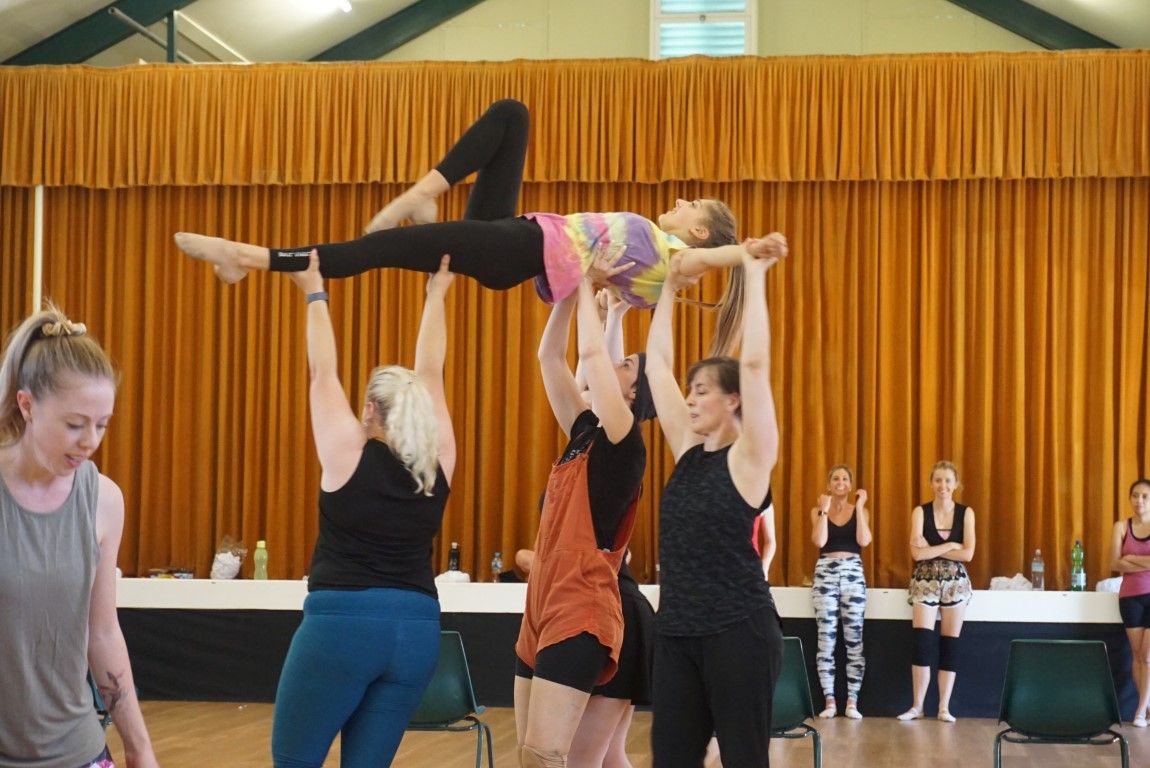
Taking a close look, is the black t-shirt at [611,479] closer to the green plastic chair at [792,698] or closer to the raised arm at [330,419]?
the raised arm at [330,419]

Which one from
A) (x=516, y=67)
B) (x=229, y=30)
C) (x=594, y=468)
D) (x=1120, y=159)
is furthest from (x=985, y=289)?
(x=594, y=468)

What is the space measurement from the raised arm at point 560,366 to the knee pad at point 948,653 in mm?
4878

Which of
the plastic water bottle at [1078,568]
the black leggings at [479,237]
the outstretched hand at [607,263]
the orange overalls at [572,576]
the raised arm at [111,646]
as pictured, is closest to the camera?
the raised arm at [111,646]

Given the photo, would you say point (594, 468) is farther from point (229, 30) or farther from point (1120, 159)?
point (229, 30)

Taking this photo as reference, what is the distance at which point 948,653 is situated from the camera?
7797 millimetres

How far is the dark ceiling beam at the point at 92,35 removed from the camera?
31.3ft

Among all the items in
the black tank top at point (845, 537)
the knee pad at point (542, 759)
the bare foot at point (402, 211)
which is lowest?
the knee pad at point (542, 759)

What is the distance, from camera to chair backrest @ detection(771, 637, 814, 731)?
486 cm

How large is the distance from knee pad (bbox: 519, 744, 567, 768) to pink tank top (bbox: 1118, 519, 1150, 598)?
5.56m

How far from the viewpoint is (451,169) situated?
3439mm

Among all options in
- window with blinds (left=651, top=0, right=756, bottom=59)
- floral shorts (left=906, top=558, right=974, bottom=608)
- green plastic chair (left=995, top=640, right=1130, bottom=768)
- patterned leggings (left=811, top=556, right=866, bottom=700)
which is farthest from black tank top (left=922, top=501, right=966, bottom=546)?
window with blinds (left=651, top=0, right=756, bottom=59)

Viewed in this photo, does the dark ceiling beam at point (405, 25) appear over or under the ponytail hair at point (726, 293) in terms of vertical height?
over

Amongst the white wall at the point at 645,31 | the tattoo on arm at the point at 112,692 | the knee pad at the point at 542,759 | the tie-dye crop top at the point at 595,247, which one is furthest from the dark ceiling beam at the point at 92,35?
the tattoo on arm at the point at 112,692

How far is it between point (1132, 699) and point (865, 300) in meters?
3.20
